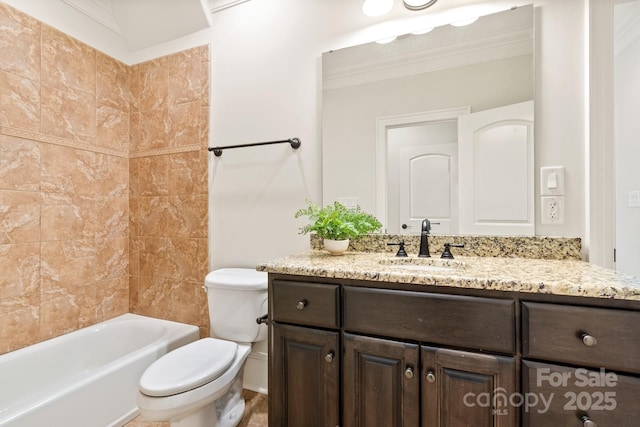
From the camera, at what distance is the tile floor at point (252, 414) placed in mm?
1584

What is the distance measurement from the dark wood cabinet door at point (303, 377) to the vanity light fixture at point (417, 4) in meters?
1.61

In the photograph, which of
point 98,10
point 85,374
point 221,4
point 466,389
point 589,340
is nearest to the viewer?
point 589,340

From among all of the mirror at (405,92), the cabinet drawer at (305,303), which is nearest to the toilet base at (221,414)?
the cabinet drawer at (305,303)

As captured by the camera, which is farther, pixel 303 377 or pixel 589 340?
pixel 303 377

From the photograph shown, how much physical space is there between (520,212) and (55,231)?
2.68m

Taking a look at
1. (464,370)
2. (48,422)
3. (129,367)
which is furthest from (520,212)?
(48,422)

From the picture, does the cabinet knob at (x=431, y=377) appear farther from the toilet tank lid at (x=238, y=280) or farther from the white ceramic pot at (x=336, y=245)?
the toilet tank lid at (x=238, y=280)

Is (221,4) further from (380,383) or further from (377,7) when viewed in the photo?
(380,383)

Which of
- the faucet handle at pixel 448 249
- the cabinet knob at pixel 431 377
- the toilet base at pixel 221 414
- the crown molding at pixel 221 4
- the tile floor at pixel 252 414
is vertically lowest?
the tile floor at pixel 252 414

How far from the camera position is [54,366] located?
173 centimetres

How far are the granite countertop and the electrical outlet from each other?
0.60 ft

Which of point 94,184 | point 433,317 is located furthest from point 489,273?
point 94,184

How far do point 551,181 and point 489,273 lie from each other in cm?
67

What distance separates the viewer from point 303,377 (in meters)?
1.12
